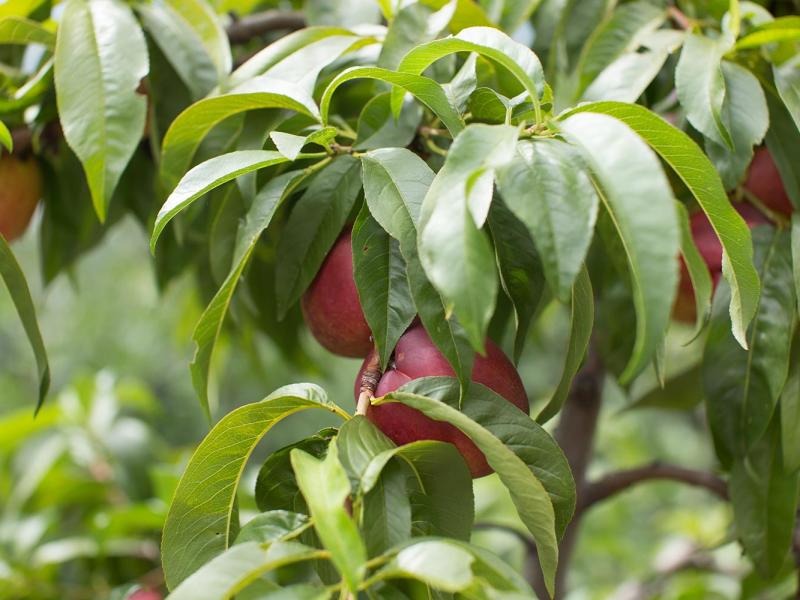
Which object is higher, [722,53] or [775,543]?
[722,53]

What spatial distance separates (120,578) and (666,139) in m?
0.71

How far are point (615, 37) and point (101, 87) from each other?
0.95 ft

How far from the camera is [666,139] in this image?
1.11ft

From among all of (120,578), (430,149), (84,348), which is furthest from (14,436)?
(84,348)

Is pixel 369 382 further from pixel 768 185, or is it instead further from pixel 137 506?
pixel 137 506

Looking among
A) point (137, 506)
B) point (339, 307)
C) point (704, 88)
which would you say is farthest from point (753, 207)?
point (137, 506)

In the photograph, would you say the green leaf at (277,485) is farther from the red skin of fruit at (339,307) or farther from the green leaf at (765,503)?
the green leaf at (765,503)

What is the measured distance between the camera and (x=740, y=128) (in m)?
0.46

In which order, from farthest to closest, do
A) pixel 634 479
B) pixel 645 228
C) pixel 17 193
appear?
pixel 634 479 < pixel 17 193 < pixel 645 228

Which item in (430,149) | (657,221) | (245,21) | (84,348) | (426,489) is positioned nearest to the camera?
(657,221)

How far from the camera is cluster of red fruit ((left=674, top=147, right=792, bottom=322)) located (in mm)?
521

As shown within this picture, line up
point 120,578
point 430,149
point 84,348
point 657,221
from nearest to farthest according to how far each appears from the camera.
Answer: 1. point 657,221
2. point 430,149
3. point 120,578
4. point 84,348

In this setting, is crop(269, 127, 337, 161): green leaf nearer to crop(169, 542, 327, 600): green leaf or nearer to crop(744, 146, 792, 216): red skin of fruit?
crop(169, 542, 327, 600): green leaf

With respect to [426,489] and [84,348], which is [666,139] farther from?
[84,348]
